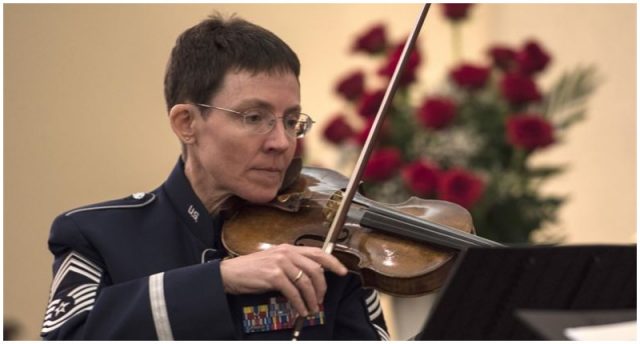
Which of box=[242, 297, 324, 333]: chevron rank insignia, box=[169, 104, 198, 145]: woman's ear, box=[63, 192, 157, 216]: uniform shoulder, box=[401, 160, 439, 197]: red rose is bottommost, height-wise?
box=[242, 297, 324, 333]: chevron rank insignia

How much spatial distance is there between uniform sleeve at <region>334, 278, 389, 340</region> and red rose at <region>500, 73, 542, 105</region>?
0.72 meters

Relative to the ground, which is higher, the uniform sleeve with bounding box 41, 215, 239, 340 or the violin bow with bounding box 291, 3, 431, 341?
the violin bow with bounding box 291, 3, 431, 341

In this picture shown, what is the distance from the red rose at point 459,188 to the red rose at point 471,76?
271 mm

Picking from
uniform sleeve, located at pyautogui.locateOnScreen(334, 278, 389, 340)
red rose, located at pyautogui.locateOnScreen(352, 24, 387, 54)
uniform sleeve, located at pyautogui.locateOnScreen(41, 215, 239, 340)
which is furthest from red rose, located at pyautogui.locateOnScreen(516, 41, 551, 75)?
uniform sleeve, located at pyautogui.locateOnScreen(41, 215, 239, 340)

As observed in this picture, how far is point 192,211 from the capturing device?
4.42 ft

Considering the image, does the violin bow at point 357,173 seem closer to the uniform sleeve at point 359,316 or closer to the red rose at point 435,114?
the uniform sleeve at point 359,316

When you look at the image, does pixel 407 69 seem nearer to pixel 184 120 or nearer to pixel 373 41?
pixel 373 41

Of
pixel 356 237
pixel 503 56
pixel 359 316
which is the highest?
pixel 503 56

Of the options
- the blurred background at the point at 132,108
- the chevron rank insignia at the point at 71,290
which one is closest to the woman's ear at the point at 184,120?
the chevron rank insignia at the point at 71,290

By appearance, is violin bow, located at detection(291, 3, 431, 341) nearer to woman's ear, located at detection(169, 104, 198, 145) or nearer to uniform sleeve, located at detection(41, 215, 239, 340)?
uniform sleeve, located at detection(41, 215, 239, 340)

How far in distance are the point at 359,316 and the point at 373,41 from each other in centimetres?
88

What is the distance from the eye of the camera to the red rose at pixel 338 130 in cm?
201

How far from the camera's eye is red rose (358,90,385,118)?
77.0 inches

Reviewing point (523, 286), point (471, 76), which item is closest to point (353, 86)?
point (471, 76)
